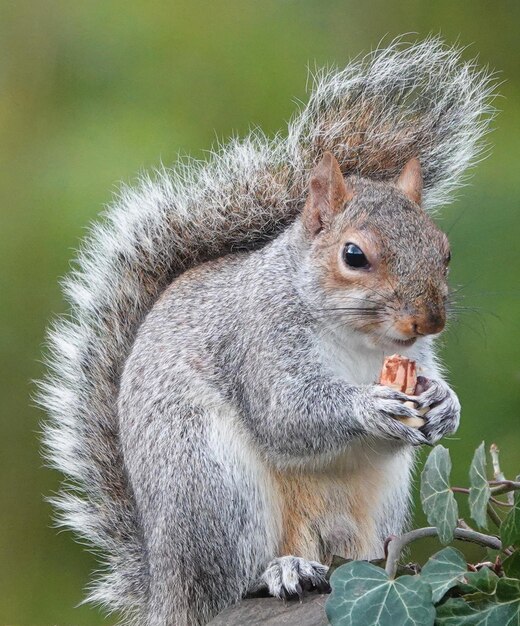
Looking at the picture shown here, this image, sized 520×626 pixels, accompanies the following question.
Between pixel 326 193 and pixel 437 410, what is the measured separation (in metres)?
0.40

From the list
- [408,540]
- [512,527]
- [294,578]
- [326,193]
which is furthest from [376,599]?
[326,193]

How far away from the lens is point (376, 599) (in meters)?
1.54

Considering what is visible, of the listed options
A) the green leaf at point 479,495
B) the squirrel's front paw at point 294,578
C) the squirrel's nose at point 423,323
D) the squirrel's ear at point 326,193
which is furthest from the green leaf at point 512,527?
the squirrel's ear at point 326,193

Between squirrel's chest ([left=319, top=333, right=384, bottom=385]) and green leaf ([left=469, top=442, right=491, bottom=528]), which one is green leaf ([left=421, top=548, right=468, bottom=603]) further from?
squirrel's chest ([left=319, top=333, right=384, bottom=385])

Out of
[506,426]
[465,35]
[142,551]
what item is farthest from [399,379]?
[465,35]

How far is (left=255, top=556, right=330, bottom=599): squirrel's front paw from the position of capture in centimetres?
194

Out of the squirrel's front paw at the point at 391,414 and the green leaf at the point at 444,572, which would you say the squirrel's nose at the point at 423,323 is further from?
the green leaf at the point at 444,572

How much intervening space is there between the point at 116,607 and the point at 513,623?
3.51ft

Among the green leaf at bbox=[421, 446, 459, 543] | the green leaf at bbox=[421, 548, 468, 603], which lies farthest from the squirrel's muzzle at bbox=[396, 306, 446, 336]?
the green leaf at bbox=[421, 548, 468, 603]

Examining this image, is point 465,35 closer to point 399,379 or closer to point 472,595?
point 399,379

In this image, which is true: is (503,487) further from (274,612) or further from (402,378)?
(274,612)

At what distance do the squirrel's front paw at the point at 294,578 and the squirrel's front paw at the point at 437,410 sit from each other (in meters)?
0.28

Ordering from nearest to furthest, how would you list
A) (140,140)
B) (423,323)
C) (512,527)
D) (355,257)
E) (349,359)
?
(512,527)
(423,323)
(355,257)
(349,359)
(140,140)

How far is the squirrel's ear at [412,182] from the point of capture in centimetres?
208
